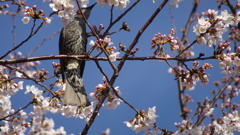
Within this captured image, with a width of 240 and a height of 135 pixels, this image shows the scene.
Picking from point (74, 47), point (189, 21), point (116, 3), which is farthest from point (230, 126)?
point (189, 21)

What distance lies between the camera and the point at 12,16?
4.45m

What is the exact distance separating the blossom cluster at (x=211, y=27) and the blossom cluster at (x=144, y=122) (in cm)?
70

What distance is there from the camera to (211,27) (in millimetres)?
2105

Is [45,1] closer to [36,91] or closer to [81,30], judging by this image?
[36,91]

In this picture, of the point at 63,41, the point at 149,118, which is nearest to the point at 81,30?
the point at 63,41

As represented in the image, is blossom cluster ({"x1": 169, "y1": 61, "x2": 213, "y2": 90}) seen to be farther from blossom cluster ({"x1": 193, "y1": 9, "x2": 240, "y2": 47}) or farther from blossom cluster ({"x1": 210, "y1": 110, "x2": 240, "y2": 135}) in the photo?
blossom cluster ({"x1": 210, "y1": 110, "x2": 240, "y2": 135})

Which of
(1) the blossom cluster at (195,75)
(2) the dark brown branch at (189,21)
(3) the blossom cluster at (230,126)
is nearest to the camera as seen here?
(1) the blossom cluster at (195,75)

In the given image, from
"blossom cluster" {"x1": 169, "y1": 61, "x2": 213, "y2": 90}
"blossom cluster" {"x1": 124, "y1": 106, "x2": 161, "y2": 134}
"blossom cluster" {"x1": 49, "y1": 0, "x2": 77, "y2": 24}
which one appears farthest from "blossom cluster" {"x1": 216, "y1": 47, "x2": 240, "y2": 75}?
"blossom cluster" {"x1": 49, "y1": 0, "x2": 77, "y2": 24}

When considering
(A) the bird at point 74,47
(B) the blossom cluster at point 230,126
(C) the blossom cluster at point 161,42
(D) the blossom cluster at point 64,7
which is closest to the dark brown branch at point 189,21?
(A) the bird at point 74,47

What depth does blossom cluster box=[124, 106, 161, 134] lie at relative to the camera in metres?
2.27

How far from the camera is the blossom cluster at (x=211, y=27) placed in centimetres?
208

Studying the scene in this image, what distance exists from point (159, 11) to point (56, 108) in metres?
1.32

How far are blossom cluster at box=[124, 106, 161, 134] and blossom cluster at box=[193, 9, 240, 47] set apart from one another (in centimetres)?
70

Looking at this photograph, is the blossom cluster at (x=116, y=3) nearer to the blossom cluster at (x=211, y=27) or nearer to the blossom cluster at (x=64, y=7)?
the blossom cluster at (x=64, y=7)
